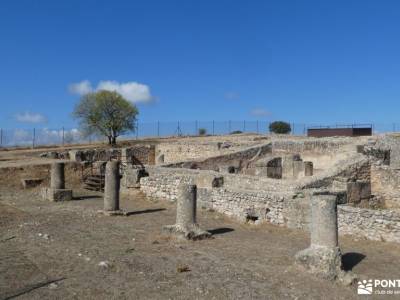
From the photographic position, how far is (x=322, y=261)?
8938 millimetres

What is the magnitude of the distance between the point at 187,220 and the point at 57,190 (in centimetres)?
824

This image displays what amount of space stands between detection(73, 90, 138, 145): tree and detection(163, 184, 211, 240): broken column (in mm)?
32979

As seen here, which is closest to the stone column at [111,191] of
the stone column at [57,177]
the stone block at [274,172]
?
the stone column at [57,177]

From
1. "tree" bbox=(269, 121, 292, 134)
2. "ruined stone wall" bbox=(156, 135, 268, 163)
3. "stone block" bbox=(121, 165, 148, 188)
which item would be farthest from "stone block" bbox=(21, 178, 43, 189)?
"tree" bbox=(269, 121, 292, 134)

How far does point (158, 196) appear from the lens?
1906 centimetres

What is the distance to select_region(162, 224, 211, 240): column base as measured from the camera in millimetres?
11809

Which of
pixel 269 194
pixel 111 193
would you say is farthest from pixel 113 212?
pixel 269 194

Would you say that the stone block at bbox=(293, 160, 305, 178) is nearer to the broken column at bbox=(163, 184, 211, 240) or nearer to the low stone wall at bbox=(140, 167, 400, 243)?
the low stone wall at bbox=(140, 167, 400, 243)

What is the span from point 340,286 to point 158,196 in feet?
37.5

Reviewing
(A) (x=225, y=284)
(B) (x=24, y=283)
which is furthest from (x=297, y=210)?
(B) (x=24, y=283)

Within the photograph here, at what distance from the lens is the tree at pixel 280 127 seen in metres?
62.0

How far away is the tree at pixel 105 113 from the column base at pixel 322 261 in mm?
36972

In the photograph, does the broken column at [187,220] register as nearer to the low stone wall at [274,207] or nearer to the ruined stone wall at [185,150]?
the low stone wall at [274,207]

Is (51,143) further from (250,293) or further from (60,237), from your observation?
(250,293)
